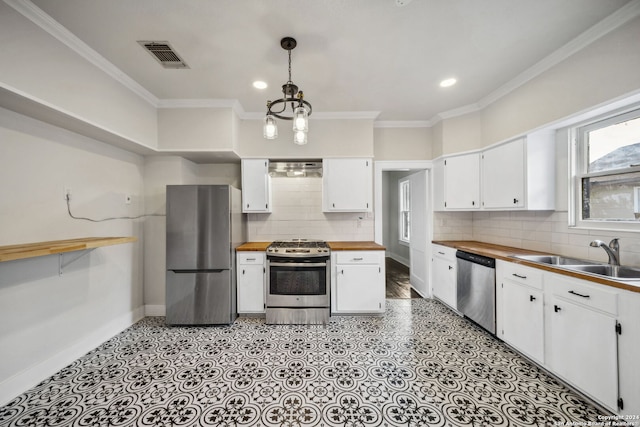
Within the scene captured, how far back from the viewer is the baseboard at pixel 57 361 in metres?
1.69

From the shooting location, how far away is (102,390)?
1.78m

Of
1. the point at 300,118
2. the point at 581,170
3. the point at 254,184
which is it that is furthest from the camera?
the point at 254,184

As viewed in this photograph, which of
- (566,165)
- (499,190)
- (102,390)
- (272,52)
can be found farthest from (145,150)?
(566,165)

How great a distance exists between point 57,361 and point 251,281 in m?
1.77

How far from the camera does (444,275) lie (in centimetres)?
323

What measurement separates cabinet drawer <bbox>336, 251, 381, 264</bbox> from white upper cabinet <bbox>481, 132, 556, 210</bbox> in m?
1.64

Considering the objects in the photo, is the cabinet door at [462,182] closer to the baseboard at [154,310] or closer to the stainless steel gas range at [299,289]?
the stainless steel gas range at [299,289]

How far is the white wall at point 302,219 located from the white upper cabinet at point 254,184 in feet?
1.02

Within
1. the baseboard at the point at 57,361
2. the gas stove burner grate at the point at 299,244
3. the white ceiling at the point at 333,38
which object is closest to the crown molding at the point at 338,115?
the white ceiling at the point at 333,38

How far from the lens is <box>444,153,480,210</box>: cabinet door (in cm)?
307

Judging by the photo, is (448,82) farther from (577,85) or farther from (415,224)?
(415,224)

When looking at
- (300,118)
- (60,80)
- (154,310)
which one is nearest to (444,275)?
(300,118)

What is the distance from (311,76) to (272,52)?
19.2 inches

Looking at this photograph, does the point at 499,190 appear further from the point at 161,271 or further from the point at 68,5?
the point at 161,271
